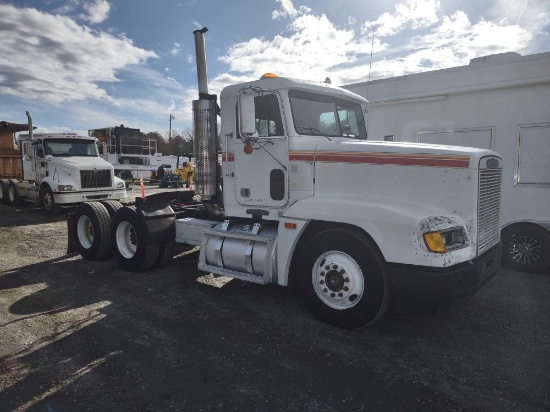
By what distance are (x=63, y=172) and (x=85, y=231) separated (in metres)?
6.83

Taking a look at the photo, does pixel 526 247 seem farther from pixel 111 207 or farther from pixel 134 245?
pixel 111 207

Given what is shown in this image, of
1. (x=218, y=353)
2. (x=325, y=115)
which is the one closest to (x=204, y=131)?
(x=325, y=115)

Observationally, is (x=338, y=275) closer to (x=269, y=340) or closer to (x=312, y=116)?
(x=269, y=340)

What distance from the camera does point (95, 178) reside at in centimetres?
1353

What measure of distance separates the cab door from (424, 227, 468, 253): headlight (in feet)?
6.31

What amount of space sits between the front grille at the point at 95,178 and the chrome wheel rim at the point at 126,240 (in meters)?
7.56

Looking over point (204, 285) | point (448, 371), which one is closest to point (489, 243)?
point (448, 371)

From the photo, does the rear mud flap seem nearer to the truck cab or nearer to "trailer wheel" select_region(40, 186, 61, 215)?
the truck cab

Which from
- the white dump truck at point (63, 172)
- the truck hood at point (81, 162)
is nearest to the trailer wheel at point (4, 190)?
the white dump truck at point (63, 172)

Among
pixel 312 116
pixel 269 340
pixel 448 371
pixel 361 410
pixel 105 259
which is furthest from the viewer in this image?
pixel 105 259

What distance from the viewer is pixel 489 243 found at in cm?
442

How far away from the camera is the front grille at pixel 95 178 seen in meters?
13.2

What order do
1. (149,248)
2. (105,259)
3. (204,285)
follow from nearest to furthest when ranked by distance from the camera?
1. (204,285)
2. (149,248)
3. (105,259)

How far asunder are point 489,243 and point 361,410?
264 cm
